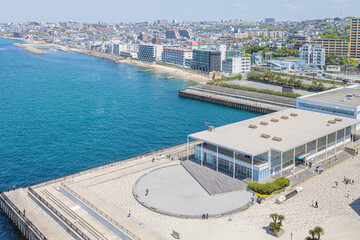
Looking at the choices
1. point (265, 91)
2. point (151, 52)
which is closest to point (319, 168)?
point (265, 91)

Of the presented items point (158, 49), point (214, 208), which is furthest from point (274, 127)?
point (158, 49)

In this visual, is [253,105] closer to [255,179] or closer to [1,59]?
[255,179]

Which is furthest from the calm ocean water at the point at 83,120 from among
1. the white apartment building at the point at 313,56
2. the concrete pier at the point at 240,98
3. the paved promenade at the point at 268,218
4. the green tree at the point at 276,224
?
the white apartment building at the point at 313,56

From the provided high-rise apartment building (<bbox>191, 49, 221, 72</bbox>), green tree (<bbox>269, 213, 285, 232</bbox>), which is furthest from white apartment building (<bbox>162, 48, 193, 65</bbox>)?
green tree (<bbox>269, 213, 285, 232</bbox>)

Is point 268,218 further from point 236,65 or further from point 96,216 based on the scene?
point 236,65

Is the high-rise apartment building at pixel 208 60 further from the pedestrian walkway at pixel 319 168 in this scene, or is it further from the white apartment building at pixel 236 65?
the pedestrian walkway at pixel 319 168

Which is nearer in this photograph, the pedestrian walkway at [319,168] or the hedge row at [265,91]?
the pedestrian walkway at [319,168]
